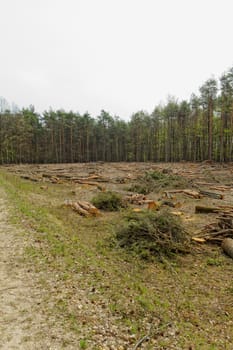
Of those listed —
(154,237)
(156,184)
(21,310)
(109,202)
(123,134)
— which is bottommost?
(21,310)

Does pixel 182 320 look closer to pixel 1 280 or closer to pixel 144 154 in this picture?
pixel 1 280

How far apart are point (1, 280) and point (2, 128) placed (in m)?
43.5

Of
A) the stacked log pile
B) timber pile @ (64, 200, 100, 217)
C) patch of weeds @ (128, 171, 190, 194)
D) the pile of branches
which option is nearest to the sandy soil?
the pile of branches

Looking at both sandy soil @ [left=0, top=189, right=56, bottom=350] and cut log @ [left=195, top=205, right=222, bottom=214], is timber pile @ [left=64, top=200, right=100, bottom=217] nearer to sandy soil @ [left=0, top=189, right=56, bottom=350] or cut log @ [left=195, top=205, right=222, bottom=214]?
sandy soil @ [left=0, top=189, right=56, bottom=350]

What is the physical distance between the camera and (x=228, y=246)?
6035mm

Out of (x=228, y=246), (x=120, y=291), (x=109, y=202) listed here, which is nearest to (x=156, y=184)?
(x=109, y=202)

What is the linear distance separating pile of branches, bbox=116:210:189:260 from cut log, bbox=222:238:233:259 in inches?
39.4

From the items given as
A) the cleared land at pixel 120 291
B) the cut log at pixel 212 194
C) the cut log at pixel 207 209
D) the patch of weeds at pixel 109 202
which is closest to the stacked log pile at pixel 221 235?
the cleared land at pixel 120 291

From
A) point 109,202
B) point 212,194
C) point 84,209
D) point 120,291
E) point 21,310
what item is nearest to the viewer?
point 21,310

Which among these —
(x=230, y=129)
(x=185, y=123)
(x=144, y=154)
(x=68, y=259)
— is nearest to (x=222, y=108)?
(x=230, y=129)

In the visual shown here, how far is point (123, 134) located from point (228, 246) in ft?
154

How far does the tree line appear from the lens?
3412 centimetres

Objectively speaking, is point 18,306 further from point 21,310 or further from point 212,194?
point 212,194

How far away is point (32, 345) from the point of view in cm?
274
